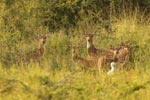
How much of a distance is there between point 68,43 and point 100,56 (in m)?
2.44

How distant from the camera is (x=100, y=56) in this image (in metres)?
10.8

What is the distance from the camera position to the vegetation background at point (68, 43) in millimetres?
6617

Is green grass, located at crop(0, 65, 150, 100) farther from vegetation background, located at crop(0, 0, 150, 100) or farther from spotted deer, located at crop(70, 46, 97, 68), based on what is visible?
spotted deer, located at crop(70, 46, 97, 68)

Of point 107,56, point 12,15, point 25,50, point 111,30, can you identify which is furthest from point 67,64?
point 12,15

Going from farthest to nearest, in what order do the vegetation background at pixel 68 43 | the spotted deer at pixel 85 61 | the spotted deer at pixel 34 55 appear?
the spotted deer at pixel 34 55
the spotted deer at pixel 85 61
the vegetation background at pixel 68 43

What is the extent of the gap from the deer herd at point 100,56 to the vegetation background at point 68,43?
0.62ft

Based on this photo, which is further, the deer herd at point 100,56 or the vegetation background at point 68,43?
the deer herd at point 100,56

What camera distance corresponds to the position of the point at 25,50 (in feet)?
39.8

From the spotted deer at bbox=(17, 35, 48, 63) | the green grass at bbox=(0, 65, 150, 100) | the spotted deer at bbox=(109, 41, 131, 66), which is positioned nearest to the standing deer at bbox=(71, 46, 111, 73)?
the spotted deer at bbox=(109, 41, 131, 66)

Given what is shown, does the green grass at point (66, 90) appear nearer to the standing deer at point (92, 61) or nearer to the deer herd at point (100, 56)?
the deer herd at point (100, 56)

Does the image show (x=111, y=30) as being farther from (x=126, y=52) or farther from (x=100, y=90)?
(x=100, y=90)

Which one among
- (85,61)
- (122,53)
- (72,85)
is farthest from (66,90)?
(122,53)

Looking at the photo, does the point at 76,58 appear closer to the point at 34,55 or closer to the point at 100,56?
the point at 100,56

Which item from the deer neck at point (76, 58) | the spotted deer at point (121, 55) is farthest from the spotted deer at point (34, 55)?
the spotted deer at point (121, 55)
